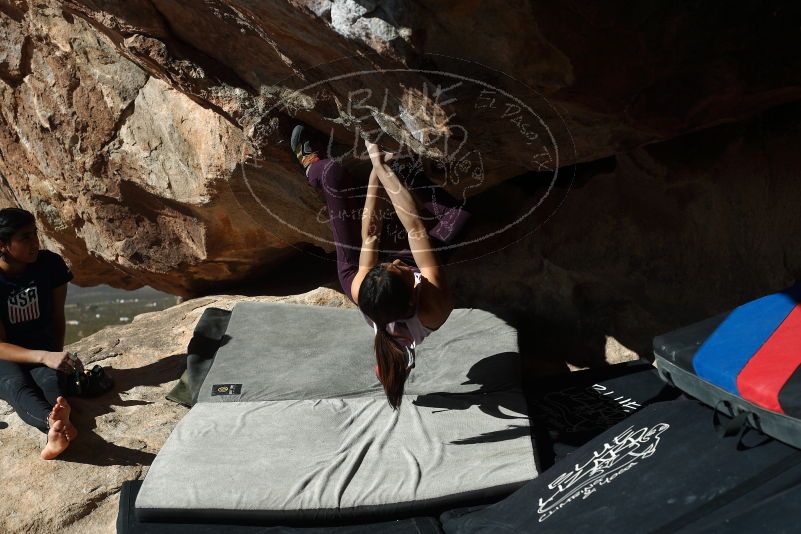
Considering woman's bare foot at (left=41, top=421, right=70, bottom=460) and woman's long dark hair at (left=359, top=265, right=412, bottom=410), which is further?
woman's bare foot at (left=41, top=421, right=70, bottom=460)

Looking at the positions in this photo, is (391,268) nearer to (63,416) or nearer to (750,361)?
(750,361)

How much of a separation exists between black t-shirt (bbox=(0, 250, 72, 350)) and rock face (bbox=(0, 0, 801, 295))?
81 cm

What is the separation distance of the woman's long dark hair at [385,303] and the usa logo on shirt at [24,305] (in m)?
1.64

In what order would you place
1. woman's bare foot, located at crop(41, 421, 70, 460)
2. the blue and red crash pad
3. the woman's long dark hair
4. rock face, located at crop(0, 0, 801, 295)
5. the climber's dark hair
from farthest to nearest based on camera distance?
the climber's dark hair
woman's bare foot, located at crop(41, 421, 70, 460)
the woman's long dark hair
rock face, located at crop(0, 0, 801, 295)
the blue and red crash pad

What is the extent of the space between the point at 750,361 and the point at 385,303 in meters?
1.08

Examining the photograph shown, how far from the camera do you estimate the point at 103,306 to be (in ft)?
31.3

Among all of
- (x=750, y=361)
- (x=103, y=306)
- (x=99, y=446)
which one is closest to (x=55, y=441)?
(x=99, y=446)

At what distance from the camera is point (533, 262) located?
381cm

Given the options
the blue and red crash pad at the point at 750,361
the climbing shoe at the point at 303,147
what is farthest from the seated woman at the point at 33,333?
the blue and red crash pad at the point at 750,361

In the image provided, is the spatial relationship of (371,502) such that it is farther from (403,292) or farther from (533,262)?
(533,262)

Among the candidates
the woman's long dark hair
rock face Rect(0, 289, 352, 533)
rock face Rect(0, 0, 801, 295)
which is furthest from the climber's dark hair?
the woman's long dark hair

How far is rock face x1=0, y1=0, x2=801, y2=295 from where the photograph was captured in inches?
91.7

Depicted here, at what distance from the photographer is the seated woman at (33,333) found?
119 inches

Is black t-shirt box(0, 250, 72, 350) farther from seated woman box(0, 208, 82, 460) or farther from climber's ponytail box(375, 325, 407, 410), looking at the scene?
climber's ponytail box(375, 325, 407, 410)
